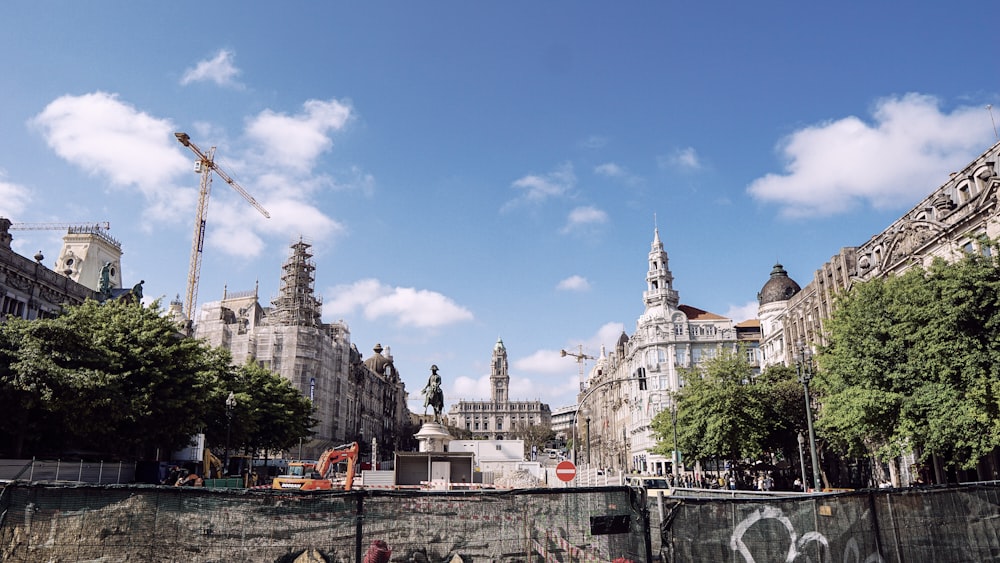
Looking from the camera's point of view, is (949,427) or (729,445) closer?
(949,427)

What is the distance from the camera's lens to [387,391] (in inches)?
5404

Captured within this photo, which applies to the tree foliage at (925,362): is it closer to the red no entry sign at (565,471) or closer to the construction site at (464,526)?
the red no entry sign at (565,471)

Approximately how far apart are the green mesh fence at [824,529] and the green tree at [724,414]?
35.5m

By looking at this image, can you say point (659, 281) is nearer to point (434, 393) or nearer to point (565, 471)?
point (434, 393)

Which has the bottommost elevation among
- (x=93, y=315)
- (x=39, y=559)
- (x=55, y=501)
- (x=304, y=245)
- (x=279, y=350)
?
(x=39, y=559)

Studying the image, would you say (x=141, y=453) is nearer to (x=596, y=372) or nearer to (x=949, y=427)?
(x=949, y=427)

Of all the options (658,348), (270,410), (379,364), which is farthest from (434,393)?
(379,364)

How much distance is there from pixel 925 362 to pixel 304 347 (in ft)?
223

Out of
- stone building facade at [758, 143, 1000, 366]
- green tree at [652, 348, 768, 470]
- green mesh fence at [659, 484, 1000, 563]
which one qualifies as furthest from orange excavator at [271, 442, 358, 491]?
stone building facade at [758, 143, 1000, 366]

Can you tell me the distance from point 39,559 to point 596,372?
146m

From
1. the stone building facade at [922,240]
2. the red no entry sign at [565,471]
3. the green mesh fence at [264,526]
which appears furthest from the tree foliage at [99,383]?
the stone building facade at [922,240]

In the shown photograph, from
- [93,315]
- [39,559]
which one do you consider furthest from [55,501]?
[93,315]

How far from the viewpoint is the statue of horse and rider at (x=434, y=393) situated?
48.0m

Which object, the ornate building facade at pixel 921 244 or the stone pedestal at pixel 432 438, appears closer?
the ornate building facade at pixel 921 244
